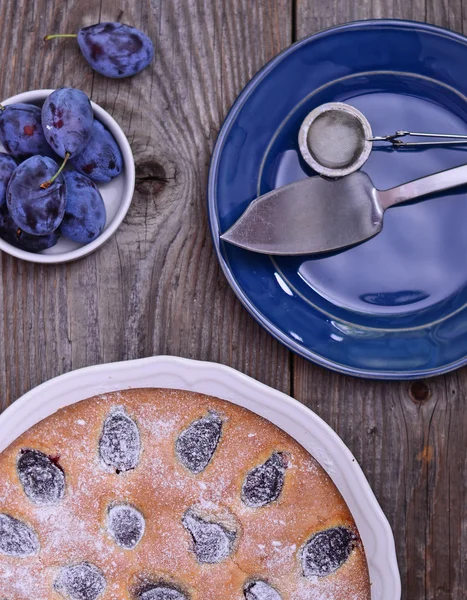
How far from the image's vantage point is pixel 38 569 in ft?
3.31

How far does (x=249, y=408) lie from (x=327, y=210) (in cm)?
31

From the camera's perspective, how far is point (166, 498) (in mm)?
1008

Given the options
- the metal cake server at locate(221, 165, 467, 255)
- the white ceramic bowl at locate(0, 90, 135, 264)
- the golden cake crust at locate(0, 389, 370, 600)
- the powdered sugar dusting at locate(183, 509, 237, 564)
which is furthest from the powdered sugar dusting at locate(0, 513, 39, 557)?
A: the metal cake server at locate(221, 165, 467, 255)

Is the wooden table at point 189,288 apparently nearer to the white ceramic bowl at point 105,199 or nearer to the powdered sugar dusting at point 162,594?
the white ceramic bowl at point 105,199

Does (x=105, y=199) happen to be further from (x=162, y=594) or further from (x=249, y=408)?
(x=162, y=594)

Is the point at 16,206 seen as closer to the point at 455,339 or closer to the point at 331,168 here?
the point at 331,168

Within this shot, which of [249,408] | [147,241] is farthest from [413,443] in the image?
[147,241]

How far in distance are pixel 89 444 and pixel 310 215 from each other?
460 millimetres

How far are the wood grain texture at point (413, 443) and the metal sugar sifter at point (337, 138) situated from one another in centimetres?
16

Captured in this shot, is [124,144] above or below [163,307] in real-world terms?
above

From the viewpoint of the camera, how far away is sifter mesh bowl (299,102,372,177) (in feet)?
3.26

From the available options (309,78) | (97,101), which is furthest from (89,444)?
(309,78)

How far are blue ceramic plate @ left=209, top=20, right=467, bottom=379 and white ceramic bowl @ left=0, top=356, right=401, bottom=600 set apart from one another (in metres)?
0.09

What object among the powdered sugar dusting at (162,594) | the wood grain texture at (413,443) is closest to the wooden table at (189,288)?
the wood grain texture at (413,443)
